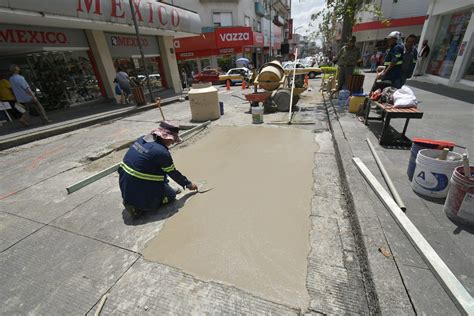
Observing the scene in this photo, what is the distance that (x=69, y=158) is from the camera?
5.33m

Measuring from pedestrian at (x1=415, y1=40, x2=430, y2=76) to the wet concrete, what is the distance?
504 inches

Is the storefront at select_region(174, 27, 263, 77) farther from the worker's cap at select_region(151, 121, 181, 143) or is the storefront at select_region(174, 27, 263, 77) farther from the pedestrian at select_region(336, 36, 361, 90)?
the worker's cap at select_region(151, 121, 181, 143)

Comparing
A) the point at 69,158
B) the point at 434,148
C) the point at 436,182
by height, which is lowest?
the point at 69,158

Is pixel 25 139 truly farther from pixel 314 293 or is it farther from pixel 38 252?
pixel 314 293

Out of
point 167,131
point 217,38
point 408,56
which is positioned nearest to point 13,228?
point 167,131

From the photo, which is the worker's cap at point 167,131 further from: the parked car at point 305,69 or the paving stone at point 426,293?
the parked car at point 305,69

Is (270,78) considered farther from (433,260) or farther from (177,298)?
(177,298)

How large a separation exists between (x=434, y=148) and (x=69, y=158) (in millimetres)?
7173

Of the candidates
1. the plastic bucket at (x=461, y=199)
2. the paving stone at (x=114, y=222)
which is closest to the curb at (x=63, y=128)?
the paving stone at (x=114, y=222)

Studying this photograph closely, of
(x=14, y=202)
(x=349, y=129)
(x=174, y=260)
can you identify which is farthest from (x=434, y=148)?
(x=14, y=202)

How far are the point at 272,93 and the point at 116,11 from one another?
23.5 feet

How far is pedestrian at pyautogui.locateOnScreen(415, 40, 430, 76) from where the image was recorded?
471 inches

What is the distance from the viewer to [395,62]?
5191 millimetres

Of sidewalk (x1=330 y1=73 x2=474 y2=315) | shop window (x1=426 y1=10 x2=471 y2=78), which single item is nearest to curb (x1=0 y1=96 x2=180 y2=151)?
sidewalk (x1=330 y1=73 x2=474 y2=315)
